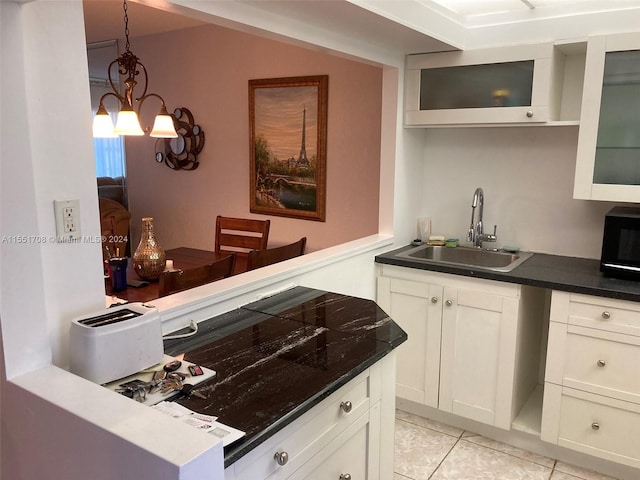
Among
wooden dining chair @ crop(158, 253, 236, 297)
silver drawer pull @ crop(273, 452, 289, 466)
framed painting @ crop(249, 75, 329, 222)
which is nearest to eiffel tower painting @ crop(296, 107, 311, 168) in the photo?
framed painting @ crop(249, 75, 329, 222)

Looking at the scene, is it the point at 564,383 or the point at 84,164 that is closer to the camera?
the point at 84,164

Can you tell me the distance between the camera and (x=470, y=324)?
2.61m

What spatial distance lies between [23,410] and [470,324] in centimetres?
202

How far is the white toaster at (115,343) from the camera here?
4.23 ft

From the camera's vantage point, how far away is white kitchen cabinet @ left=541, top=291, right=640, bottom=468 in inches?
87.6

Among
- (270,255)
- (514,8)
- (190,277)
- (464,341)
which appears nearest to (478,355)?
(464,341)

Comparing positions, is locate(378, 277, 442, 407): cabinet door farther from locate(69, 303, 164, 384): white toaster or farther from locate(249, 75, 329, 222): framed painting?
locate(69, 303, 164, 384): white toaster

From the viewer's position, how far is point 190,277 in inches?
88.7

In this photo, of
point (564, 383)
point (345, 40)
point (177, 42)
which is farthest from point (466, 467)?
point (177, 42)

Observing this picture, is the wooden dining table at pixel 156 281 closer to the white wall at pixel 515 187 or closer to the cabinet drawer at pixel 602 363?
the white wall at pixel 515 187

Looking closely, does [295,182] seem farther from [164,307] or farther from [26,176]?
[26,176]

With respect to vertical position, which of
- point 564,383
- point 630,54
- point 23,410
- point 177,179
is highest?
point 630,54

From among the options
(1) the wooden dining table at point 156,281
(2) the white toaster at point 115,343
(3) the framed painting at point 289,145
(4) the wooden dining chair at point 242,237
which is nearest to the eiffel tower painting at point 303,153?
(3) the framed painting at point 289,145

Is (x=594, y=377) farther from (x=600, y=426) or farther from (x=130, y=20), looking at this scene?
(x=130, y=20)
